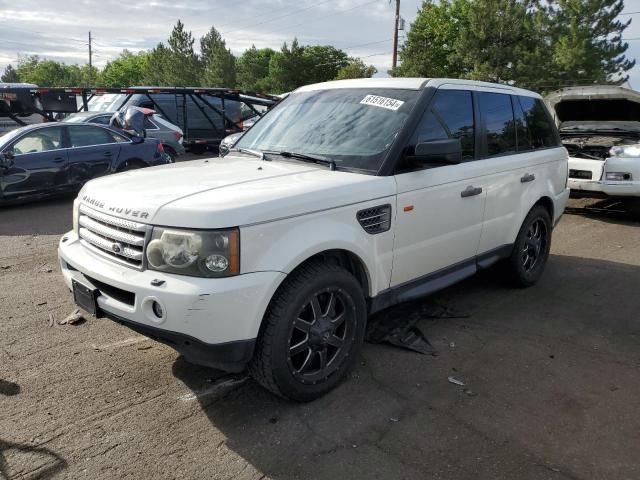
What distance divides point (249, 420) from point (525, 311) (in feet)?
8.86

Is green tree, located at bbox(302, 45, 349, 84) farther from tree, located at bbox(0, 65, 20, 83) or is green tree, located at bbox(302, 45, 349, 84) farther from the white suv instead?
tree, located at bbox(0, 65, 20, 83)

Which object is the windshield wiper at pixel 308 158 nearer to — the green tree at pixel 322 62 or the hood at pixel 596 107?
the hood at pixel 596 107

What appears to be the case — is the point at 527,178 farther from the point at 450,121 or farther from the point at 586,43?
the point at 586,43

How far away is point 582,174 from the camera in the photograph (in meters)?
8.35

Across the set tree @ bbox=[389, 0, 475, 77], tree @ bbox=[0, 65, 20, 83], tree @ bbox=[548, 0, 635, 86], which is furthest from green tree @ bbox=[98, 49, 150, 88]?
tree @ bbox=[548, 0, 635, 86]

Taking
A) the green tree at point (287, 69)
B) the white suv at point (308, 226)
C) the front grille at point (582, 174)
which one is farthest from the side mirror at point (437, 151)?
the green tree at point (287, 69)

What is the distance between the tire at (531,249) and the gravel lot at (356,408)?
48cm

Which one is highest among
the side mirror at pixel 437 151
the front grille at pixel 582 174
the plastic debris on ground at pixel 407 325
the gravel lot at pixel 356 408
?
the side mirror at pixel 437 151

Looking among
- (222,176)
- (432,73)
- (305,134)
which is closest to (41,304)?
(222,176)

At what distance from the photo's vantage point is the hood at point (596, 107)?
866 cm

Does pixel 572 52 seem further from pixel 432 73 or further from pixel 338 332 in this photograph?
pixel 338 332

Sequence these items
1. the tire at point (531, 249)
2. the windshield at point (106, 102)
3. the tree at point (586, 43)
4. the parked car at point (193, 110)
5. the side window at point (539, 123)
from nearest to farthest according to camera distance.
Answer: the tire at point (531, 249) → the side window at point (539, 123) → the windshield at point (106, 102) → the parked car at point (193, 110) → the tree at point (586, 43)

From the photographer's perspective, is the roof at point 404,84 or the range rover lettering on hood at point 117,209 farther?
the roof at point 404,84

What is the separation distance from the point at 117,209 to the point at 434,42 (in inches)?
1853
